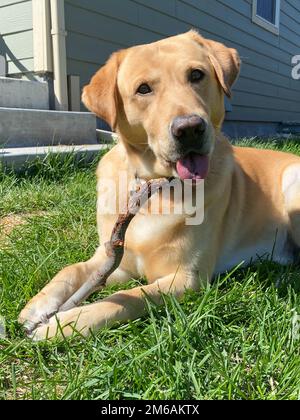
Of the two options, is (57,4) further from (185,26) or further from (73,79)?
(185,26)

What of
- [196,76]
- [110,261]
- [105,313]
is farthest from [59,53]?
[105,313]

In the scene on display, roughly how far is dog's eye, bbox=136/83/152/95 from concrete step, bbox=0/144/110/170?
6.61 ft

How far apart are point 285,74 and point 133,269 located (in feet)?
37.3

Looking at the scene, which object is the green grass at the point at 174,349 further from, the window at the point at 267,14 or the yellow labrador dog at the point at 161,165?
the window at the point at 267,14

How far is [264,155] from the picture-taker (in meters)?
3.09

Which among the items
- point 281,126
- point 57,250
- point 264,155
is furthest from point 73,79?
point 281,126

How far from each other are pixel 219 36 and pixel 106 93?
713 cm

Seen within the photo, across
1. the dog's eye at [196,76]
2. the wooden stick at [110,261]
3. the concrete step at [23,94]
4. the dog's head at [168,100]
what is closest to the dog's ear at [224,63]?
the dog's head at [168,100]

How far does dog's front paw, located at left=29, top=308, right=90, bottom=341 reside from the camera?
1.66 m

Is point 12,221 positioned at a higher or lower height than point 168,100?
lower

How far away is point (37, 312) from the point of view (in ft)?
6.01

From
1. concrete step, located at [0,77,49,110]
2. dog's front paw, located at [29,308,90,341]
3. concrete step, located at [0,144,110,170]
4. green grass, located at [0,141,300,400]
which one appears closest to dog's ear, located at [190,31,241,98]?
green grass, located at [0,141,300,400]

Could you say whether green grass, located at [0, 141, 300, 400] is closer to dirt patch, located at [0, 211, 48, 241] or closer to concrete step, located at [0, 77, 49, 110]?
dirt patch, located at [0, 211, 48, 241]

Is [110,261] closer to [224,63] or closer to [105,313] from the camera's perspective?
[105,313]
